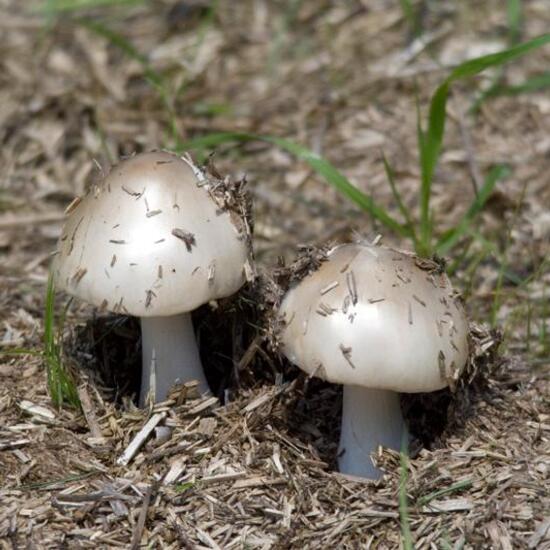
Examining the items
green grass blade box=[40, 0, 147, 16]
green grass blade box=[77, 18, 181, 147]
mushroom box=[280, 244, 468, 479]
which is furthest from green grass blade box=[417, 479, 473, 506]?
green grass blade box=[40, 0, 147, 16]

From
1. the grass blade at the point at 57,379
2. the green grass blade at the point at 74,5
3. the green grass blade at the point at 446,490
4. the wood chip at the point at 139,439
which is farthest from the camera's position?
the green grass blade at the point at 74,5

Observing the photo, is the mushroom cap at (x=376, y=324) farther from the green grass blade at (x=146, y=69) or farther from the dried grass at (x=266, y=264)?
the green grass blade at (x=146, y=69)

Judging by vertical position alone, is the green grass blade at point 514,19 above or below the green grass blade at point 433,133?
above

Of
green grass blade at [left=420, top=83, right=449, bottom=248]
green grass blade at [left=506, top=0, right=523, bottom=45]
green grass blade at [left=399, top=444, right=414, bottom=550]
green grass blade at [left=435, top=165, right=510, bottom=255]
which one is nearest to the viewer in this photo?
green grass blade at [left=399, top=444, right=414, bottom=550]

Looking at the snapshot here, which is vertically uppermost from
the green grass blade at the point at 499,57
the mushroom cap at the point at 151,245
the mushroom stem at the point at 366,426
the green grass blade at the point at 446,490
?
the green grass blade at the point at 499,57

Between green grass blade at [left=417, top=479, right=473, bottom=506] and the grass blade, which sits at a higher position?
→ the grass blade

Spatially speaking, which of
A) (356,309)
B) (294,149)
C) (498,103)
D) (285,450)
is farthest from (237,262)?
(498,103)

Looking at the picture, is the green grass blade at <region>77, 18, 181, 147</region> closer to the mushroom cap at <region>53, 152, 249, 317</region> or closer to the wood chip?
the mushroom cap at <region>53, 152, 249, 317</region>

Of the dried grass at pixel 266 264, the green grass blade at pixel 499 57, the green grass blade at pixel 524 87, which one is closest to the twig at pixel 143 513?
the dried grass at pixel 266 264
